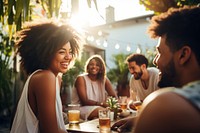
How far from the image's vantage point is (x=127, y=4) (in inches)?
104

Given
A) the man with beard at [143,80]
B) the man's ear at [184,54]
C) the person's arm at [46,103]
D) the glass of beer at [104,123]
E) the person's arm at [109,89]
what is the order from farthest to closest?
the person's arm at [109,89]
the man with beard at [143,80]
the glass of beer at [104,123]
the person's arm at [46,103]
the man's ear at [184,54]

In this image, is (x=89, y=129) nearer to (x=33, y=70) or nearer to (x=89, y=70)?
(x=33, y=70)

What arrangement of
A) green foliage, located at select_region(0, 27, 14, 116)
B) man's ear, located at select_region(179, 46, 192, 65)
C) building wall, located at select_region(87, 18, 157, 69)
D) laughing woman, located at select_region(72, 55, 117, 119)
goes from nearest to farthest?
man's ear, located at select_region(179, 46, 192, 65)
laughing woman, located at select_region(72, 55, 117, 119)
green foliage, located at select_region(0, 27, 14, 116)
building wall, located at select_region(87, 18, 157, 69)

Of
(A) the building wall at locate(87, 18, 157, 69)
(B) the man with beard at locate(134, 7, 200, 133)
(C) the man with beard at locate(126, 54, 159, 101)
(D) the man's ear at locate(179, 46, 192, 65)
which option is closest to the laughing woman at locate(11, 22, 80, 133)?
(B) the man with beard at locate(134, 7, 200, 133)

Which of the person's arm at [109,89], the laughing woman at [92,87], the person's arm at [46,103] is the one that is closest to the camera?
the person's arm at [46,103]

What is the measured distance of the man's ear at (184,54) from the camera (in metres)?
1.15

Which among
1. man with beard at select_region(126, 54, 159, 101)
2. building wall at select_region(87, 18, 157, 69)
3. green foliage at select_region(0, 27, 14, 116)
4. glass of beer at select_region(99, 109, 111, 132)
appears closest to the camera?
glass of beer at select_region(99, 109, 111, 132)

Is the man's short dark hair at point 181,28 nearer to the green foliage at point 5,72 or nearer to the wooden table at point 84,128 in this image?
the wooden table at point 84,128

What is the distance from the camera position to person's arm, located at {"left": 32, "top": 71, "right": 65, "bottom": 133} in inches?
77.2

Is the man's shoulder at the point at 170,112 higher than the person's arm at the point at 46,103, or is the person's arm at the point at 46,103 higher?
the man's shoulder at the point at 170,112

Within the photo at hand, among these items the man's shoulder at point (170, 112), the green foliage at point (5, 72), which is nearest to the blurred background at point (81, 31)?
the green foliage at point (5, 72)

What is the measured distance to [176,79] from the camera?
1212 mm

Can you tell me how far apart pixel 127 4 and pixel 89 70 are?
255cm

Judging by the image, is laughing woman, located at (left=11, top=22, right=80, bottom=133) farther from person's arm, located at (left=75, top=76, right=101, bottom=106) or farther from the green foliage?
the green foliage
